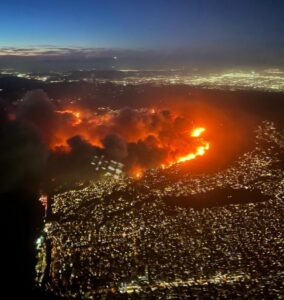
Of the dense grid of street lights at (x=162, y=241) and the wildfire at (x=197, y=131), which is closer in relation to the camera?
the dense grid of street lights at (x=162, y=241)

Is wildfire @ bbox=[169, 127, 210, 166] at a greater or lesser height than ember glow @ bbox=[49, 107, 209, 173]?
lesser

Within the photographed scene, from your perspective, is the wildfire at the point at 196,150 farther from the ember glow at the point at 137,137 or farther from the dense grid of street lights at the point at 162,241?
the dense grid of street lights at the point at 162,241

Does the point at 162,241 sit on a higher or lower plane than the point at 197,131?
lower

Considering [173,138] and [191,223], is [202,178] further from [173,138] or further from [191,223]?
[173,138]

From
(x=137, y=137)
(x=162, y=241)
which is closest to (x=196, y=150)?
(x=137, y=137)

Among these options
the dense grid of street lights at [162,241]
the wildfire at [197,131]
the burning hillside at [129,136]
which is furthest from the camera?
the wildfire at [197,131]

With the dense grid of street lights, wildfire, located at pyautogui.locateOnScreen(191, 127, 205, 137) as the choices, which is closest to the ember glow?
wildfire, located at pyautogui.locateOnScreen(191, 127, 205, 137)

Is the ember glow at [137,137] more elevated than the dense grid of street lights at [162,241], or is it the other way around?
the ember glow at [137,137]

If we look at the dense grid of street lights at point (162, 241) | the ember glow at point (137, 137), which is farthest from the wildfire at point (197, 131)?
the dense grid of street lights at point (162, 241)

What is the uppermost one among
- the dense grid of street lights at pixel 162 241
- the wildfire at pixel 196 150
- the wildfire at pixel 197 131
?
the wildfire at pixel 197 131

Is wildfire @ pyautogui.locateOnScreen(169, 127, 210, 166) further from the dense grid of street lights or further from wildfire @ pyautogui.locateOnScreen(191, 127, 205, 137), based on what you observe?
the dense grid of street lights

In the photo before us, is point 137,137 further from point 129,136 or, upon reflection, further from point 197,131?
point 197,131
